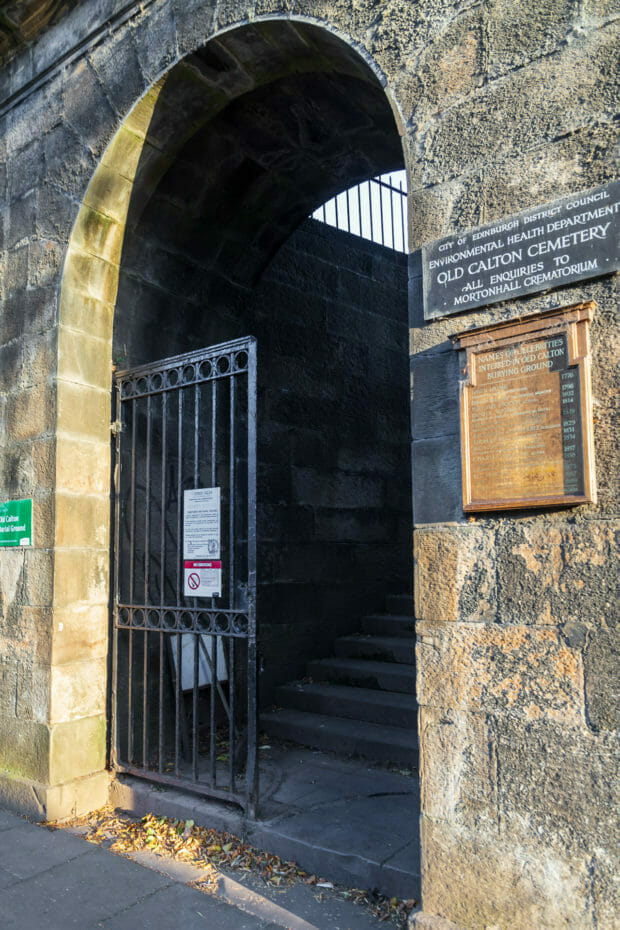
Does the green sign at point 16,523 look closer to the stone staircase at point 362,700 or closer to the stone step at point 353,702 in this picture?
the stone staircase at point 362,700

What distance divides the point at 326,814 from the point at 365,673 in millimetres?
1765

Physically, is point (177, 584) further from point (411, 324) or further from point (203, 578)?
point (411, 324)

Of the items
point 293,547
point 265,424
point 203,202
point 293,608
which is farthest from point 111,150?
point 293,608

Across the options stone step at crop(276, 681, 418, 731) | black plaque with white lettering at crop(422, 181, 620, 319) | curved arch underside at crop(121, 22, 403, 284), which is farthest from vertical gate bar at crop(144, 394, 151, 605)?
black plaque with white lettering at crop(422, 181, 620, 319)

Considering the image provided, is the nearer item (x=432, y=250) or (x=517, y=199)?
(x=517, y=199)

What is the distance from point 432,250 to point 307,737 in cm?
348

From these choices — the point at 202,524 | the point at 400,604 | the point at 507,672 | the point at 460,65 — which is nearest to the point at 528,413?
the point at 507,672

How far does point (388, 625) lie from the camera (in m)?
6.31

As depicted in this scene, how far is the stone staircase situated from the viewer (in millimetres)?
4758

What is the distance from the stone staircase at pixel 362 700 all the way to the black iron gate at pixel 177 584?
16.0 inches

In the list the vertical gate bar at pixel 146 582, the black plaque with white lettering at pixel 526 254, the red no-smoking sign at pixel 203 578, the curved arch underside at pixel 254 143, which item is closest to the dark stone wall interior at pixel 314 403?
the curved arch underside at pixel 254 143

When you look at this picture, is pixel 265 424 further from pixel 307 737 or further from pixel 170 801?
pixel 170 801

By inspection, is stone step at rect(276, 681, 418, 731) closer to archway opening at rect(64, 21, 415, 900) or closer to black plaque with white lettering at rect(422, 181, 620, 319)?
archway opening at rect(64, 21, 415, 900)

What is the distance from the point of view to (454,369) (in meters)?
2.87
